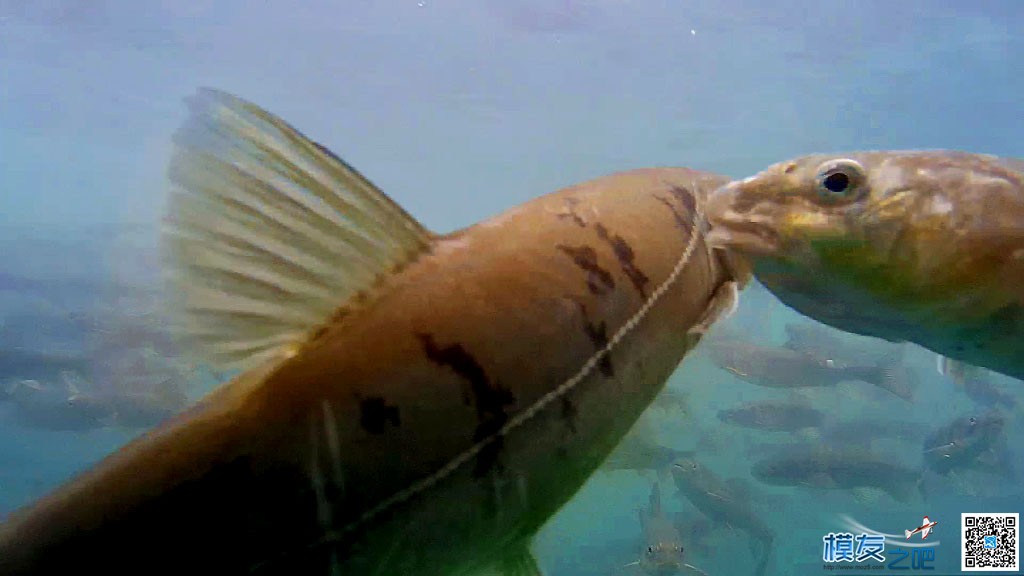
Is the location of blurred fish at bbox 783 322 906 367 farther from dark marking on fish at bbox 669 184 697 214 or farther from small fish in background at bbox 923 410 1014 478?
dark marking on fish at bbox 669 184 697 214

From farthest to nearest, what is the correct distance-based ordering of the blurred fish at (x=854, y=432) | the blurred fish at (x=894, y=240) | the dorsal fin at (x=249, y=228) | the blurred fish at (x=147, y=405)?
the blurred fish at (x=854, y=432), the blurred fish at (x=147, y=405), the blurred fish at (x=894, y=240), the dorsal fin at (x=249, y=228)

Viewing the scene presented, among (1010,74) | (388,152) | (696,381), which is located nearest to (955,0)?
(1010,74)

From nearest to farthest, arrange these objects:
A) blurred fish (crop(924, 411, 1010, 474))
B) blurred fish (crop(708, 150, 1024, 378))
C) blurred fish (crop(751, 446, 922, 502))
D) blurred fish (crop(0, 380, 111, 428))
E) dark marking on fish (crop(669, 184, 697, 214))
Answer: blurred fish (crop(708, 150, 1024, 378)) → dark marking on fish (crop(669, 184, 697, 214)) → blurred fish (crop(924, 411, 1010, 474)) → blurred fish (crop(751, 446, 922, 502)) → blurred fish (crop(0, 380, 111, 428))

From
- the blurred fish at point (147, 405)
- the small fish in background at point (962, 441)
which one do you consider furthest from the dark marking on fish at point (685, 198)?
the small fish in background at point (962, 441)

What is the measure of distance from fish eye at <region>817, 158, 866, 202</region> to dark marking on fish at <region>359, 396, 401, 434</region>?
1270mm

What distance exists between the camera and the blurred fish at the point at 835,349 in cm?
1399

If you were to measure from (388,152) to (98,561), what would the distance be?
33744 mm

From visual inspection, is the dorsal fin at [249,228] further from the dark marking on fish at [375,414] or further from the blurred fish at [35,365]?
the blurred fish at [35,365]

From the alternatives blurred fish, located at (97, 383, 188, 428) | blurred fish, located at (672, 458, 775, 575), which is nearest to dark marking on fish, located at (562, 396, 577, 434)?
blurred fish, located at (672, 458, 775, 575)

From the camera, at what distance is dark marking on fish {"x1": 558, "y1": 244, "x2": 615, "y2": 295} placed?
1.41 meters

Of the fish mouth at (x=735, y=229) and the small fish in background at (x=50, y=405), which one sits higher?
the small fish in background at (x=50, y=405)

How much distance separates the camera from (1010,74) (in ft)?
63.1

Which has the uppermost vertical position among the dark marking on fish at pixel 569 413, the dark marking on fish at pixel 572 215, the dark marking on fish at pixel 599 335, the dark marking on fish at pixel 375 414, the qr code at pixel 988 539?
the qr code at pixel 988 539

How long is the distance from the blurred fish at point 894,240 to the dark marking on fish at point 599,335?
59 centimetres
